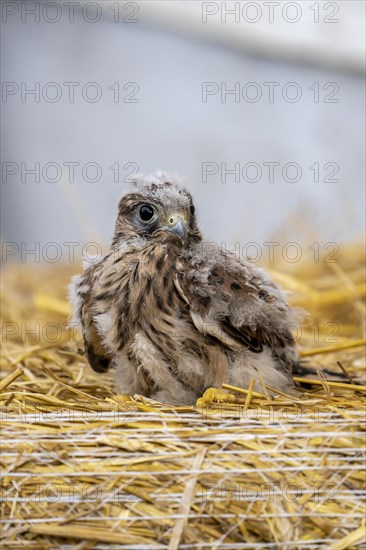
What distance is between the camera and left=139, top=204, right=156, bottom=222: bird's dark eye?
2139 mm

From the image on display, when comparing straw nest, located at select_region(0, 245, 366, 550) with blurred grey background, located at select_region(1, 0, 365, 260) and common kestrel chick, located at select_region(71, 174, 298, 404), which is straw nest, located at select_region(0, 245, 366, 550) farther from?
blurred grey background, located at select_region(1, 0, 365, 260)

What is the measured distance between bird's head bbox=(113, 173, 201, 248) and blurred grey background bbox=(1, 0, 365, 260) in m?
1.54

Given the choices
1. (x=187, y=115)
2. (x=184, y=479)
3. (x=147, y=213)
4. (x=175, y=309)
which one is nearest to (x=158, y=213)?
(x=147, y=213)

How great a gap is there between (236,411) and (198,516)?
1.03 feet

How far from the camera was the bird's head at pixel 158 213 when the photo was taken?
2084 mm

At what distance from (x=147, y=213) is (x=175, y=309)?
13.3 inches

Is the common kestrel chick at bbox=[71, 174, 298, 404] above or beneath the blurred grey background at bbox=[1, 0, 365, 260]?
beneath

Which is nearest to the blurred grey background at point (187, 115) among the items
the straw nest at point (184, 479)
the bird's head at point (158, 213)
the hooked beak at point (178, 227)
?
the bird's head at point (158, 213)

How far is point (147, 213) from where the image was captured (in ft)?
7.04

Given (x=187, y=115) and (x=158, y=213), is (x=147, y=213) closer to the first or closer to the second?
(x=158, y=213)

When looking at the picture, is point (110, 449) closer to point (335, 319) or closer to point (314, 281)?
point (335, 319)

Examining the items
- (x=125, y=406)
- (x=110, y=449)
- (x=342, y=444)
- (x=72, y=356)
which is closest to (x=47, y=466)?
(x=110, y=449)

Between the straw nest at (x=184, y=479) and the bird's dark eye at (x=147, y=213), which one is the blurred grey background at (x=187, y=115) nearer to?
the bird's dark eye at (x=147, y=213)

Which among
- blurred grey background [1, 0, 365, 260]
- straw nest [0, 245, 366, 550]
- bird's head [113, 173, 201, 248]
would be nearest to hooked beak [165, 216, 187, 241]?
bird's head [113, 173, 201, 248]
